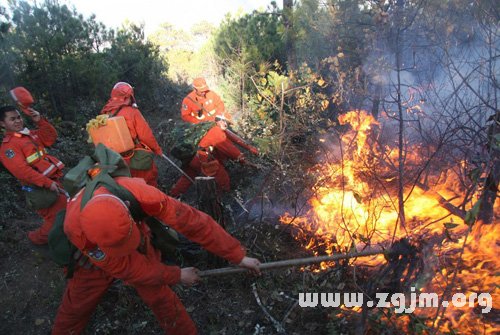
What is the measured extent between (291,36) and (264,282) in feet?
21.3

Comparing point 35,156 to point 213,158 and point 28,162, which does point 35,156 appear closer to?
point 28,162

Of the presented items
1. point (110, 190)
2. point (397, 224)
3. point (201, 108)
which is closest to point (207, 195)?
point (110, 190)

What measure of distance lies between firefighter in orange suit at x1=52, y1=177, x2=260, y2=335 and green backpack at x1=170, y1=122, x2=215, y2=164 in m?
2.99

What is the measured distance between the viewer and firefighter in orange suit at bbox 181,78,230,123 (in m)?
6.17

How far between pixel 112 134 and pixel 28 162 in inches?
72.5

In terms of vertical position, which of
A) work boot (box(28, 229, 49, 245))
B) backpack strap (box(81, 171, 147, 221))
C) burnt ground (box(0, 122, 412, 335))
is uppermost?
backpack strap (box(81, 171, 147, 221))

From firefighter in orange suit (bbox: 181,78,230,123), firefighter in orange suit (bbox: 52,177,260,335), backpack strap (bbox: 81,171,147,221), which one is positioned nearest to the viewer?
firefighter in orange suit (bbox: 52,177,260,335)

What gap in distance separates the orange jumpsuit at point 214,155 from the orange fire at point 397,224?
1556 millimetres

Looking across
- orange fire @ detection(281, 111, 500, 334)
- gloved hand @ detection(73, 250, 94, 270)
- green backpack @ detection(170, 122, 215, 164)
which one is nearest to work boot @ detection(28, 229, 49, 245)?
gloved hand @ detection(73, 250, 94, 270)

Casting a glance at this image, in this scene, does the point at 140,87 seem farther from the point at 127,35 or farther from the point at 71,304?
the point at 71,304

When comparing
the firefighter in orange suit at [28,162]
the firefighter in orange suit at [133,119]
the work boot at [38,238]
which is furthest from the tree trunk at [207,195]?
the work boot at [38,238]

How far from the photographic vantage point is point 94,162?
8.43 feet

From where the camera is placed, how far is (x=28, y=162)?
414cm

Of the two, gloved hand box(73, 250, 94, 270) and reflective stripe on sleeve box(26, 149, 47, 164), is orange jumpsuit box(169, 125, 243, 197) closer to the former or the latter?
reflective stripe on sleeve box(26, 149, 47, 164)
